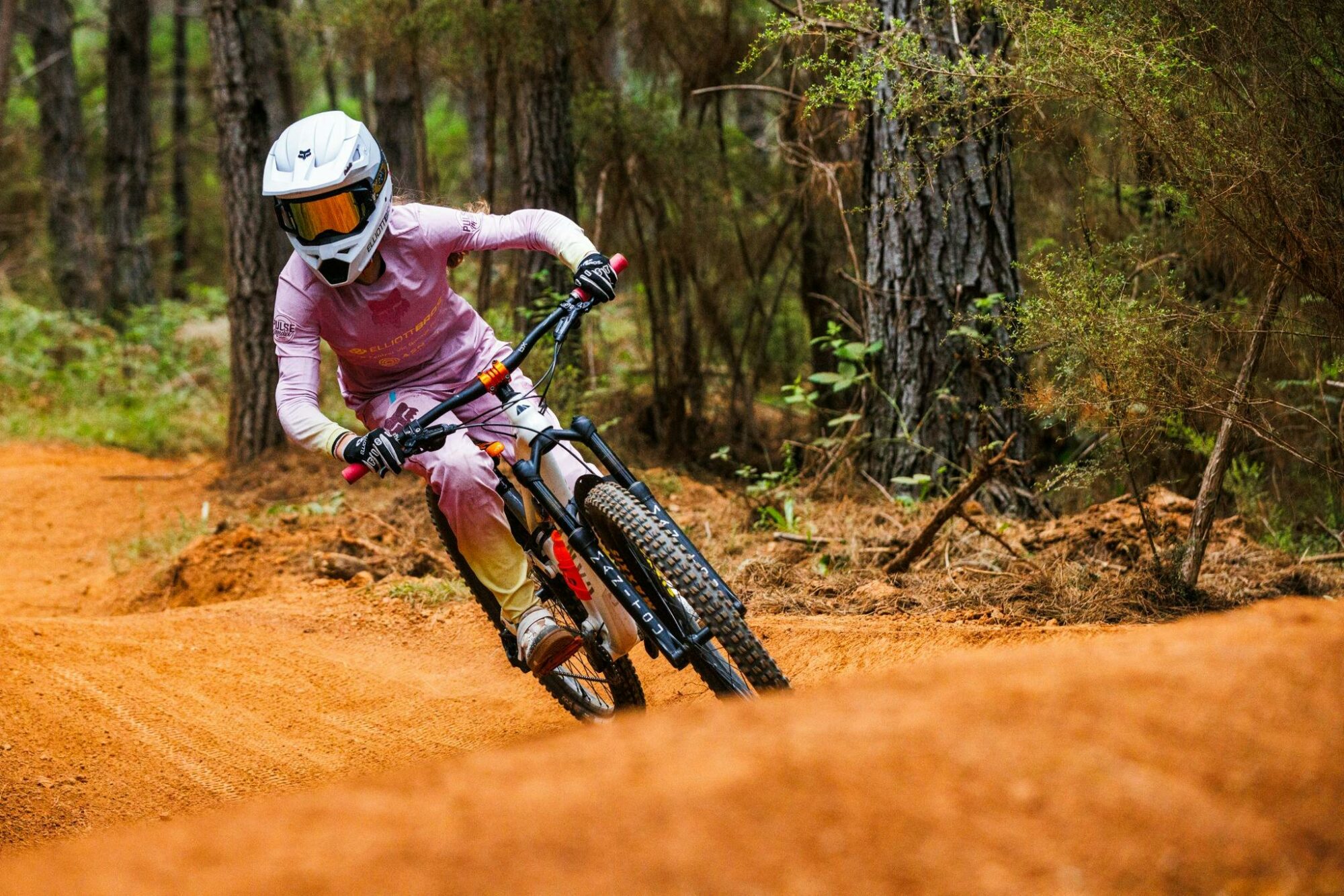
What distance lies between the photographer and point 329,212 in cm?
423

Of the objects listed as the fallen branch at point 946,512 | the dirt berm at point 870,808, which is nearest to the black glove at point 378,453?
the dirt berm at point 870,808

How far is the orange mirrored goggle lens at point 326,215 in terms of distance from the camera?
4.21 meters

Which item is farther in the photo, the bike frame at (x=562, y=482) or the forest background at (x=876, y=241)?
the forest background at (x=876, y=241)

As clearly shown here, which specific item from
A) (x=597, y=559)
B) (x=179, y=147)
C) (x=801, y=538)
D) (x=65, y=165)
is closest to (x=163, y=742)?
(x=597, y=559)

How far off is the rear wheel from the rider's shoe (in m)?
0.08

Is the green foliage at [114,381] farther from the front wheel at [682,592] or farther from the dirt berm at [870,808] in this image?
the dirt berm at [870,808]

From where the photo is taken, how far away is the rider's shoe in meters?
4.50

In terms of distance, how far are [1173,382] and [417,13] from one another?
24.1 ft

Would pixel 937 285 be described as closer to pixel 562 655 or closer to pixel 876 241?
pixel 876 241

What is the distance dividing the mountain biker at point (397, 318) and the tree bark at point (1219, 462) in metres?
2.82

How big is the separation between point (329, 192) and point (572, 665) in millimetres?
2362

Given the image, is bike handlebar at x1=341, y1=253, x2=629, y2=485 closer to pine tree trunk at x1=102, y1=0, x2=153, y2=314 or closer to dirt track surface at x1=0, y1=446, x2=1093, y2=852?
dirt track surface at x1=0, y1=446, x2=1093, y2=852

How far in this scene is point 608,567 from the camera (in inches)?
158

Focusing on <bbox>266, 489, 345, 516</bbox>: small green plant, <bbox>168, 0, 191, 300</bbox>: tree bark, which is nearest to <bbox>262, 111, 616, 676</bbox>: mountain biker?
<bbox>266, 489, 345, 516</bbox>: small green plant
